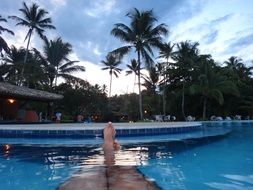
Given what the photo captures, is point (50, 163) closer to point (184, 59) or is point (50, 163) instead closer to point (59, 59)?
point (59, 59)

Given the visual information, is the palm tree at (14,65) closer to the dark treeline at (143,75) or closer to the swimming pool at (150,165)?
the dark treeline at (143,75)

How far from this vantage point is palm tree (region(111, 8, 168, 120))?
92.1ft

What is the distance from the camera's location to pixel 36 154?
10.2m

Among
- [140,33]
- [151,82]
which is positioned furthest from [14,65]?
[151,82]

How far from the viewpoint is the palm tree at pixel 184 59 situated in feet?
117

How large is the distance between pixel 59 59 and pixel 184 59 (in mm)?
13242

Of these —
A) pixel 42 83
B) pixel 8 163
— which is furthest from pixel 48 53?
pixel 8 163

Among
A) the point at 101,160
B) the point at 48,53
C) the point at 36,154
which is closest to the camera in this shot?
the point at 101,160

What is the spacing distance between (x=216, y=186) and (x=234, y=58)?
141 ft

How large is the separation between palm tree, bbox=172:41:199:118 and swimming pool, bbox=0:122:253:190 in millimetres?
24693

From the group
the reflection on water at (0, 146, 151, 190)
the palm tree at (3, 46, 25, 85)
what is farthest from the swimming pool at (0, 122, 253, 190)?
the palm tree at (3, 46, 25, 85)

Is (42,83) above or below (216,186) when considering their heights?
above

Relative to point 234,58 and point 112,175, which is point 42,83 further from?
point 112,175

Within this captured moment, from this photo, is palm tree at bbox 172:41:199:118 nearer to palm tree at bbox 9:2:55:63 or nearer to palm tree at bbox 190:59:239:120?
palm tree at bbox 190:59:239:120
